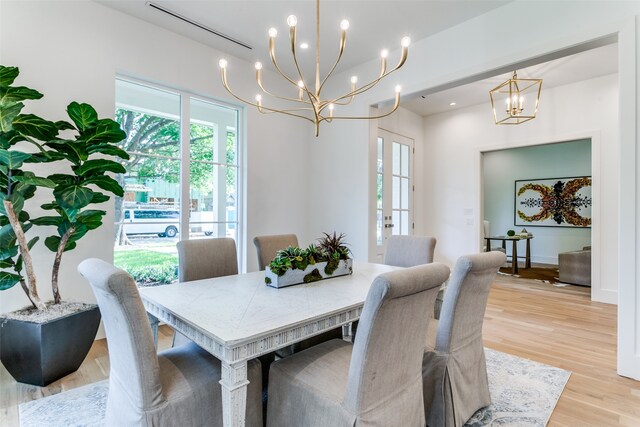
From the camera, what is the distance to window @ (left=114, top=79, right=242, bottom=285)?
10.5 ft

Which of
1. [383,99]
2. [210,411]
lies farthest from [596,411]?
[383,99]

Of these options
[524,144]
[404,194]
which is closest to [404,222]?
[404,194]

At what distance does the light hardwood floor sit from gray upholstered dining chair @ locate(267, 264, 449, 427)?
47.3 inches

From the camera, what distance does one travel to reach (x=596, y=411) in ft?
6.35

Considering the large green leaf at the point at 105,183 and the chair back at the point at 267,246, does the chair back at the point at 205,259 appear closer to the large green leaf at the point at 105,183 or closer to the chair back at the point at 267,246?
the chair back at the point at 267,246

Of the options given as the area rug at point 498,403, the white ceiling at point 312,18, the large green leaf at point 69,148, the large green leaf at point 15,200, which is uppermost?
the white ceiling at point 312,18

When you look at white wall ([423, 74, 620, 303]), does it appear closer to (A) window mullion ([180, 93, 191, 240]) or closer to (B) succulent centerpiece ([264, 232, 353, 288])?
(B) succulent centerpiece ([264, 232, 353, 288])

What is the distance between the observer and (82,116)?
2377 millimetres

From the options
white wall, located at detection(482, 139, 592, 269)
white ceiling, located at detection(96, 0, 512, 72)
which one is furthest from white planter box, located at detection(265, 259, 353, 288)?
white wall, located at detection(482, 139, 592, 269)

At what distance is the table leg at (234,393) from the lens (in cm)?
120

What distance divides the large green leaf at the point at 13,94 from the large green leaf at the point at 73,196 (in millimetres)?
621

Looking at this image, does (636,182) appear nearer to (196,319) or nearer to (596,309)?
(596,309)

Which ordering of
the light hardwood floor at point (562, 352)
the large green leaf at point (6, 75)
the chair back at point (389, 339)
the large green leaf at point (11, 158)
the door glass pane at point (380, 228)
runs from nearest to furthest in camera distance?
the chair back at point (389, 339)
the light hardwood floor at point (562, 352)
the large green leaf at point (11, 158)
the large green leaf at point (6, 75)
the door glass pane at point (380, 228)

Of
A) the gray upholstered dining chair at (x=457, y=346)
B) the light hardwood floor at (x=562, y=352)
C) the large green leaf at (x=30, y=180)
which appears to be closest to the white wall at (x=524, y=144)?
the light hardwood floor at (x=562, y=352)
